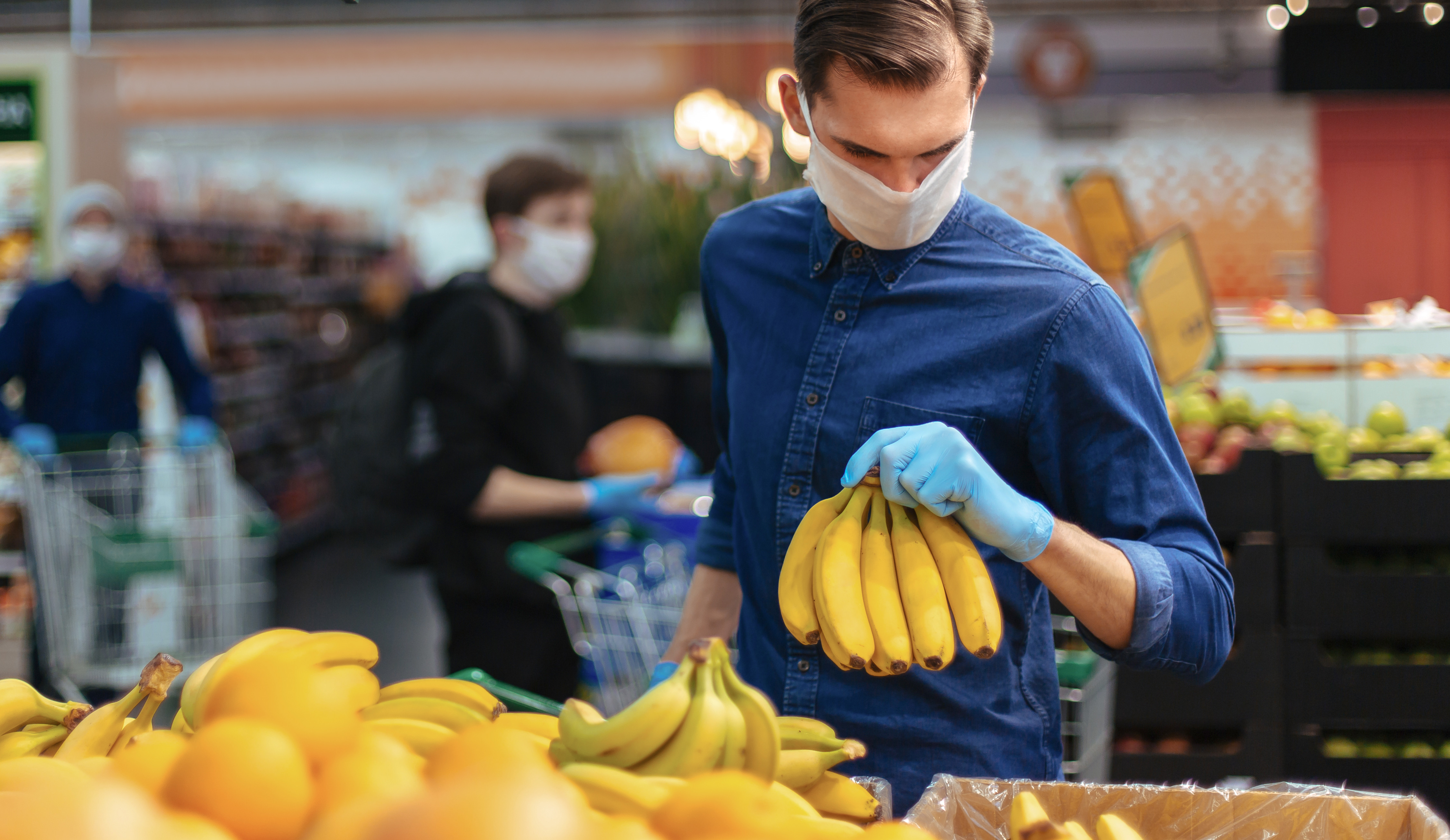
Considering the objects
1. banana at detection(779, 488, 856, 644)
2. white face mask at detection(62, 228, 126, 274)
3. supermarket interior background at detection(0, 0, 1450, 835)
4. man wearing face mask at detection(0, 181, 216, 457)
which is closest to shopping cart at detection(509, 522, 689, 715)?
supermarket interior background at detection(0, 0, 1450, 835)

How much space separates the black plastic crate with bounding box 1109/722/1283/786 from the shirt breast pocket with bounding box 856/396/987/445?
1850mm

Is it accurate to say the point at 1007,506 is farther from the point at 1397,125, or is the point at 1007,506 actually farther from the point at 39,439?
the point at 1397,125

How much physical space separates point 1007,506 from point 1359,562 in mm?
2504

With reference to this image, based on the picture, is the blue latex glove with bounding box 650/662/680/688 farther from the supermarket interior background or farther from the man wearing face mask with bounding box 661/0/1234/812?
the supermarket interior background

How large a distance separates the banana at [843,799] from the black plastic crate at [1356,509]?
232 cm

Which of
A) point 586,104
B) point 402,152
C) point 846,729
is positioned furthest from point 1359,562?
point 402,152

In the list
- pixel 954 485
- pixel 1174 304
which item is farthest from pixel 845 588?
pixel 1174 304

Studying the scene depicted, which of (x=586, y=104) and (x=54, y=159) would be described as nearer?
(x=54, y=159)

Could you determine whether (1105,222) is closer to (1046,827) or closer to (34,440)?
(1046,827)

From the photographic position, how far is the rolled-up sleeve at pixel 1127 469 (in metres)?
1.26

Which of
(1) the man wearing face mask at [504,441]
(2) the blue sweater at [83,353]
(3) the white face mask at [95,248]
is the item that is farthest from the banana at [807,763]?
(3) the white face mask at [95,248]

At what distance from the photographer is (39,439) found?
450 cm

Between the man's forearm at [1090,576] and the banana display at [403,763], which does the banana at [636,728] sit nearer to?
the banana display at [403,763]

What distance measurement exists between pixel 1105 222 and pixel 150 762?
10.7 ft
